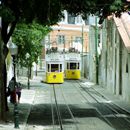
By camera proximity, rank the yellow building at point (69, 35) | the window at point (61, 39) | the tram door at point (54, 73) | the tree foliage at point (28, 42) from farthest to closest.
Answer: the window at point (61, 39)
the yellow building at point (69, 35)
the tram door at point (54, 73)
the tree foliage at point (28, 42)

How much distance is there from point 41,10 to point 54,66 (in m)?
38.9

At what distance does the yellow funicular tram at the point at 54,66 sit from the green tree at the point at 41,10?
3715 centimetres

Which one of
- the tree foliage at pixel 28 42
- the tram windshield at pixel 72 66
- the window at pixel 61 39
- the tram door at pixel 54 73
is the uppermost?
the window at pixel 61 39

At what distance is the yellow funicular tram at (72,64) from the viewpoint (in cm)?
7019

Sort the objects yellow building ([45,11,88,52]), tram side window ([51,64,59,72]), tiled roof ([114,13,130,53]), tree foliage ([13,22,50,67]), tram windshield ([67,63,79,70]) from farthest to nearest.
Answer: yellow building ([45,11,88,52]) < tram windshield ([67,63,79,70]) < tram side window ([51,64,59,72]) < tree foliage ([13,22,50,67]) < tiled roof ([114,13,130,53])

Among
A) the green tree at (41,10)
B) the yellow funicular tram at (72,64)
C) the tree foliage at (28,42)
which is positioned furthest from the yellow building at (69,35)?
the green tree at (41,10)

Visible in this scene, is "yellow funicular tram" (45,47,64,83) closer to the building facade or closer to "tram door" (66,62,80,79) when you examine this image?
the building facade

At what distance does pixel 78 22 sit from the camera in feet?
327

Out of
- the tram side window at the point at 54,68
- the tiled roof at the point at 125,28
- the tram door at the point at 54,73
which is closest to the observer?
the tiled roof at the point at 125,28

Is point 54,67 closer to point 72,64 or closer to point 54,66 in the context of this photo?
point 54,66

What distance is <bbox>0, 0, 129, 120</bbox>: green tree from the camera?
23.5 meters

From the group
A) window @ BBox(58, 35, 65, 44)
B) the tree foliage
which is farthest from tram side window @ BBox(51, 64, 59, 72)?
window @ BBox(58, 35, 65, 44)

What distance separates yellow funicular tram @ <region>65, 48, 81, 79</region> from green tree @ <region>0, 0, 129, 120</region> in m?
44.3

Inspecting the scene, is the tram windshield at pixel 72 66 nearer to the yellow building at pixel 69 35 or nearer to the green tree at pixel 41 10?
the yellow building at pixel 69 35
